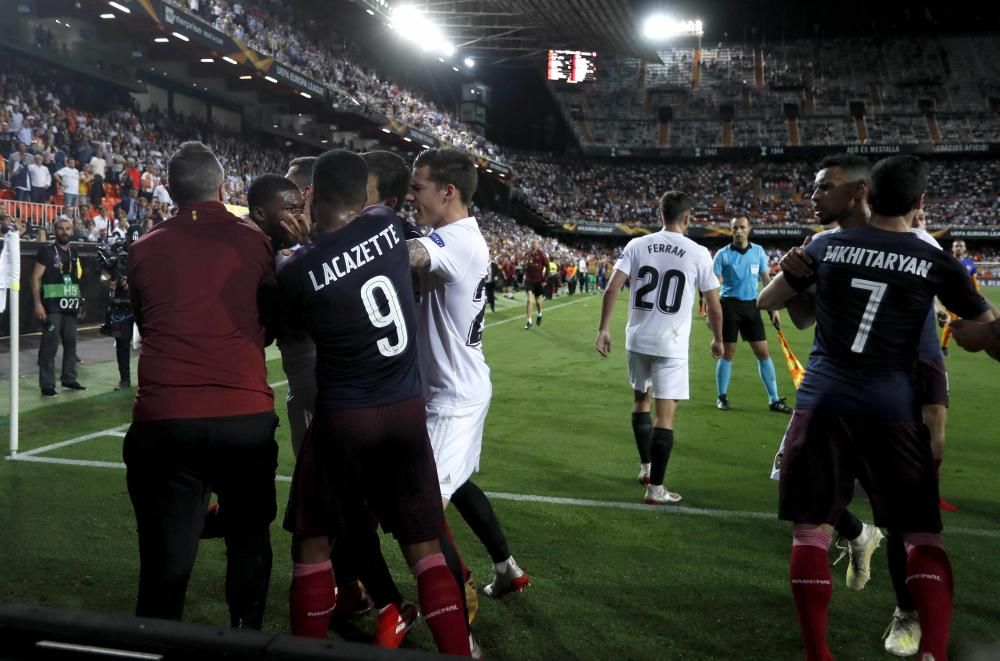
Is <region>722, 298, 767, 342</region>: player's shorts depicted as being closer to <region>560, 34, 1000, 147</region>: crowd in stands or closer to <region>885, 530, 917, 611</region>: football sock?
<region>885, 530, 917, 611</region>: football sock

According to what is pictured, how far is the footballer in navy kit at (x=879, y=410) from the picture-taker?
3.16m

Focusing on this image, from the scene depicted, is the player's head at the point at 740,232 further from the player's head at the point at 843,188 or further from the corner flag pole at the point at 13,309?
the corner flag pole at the point at 13,309

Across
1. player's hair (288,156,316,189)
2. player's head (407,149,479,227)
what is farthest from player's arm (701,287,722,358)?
player's hair (288,156,316,189)

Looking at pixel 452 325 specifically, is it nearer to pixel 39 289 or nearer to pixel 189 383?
pixel 189 383

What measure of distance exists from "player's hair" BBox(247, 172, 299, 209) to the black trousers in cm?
91

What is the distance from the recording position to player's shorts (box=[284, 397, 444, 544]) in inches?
116

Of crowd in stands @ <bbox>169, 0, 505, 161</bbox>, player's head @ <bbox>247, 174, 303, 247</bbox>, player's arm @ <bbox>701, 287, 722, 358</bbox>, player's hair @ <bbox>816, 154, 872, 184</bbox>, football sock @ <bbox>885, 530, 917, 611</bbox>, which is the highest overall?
crowd in stands @ <bbox>169, 0, 505, 161</bbox>

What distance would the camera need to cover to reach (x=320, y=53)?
121 feet

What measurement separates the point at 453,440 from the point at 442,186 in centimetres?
112

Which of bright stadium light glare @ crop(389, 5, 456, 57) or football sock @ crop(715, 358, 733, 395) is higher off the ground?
bright stadium light glare @ crop(389, 5, 456, 57)

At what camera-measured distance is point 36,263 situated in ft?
32.3

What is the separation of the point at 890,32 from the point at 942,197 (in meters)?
16.3

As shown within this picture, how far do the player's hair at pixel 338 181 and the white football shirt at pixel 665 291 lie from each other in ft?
10.8

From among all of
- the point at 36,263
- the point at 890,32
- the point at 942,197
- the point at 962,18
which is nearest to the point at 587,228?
the point at 942,197
